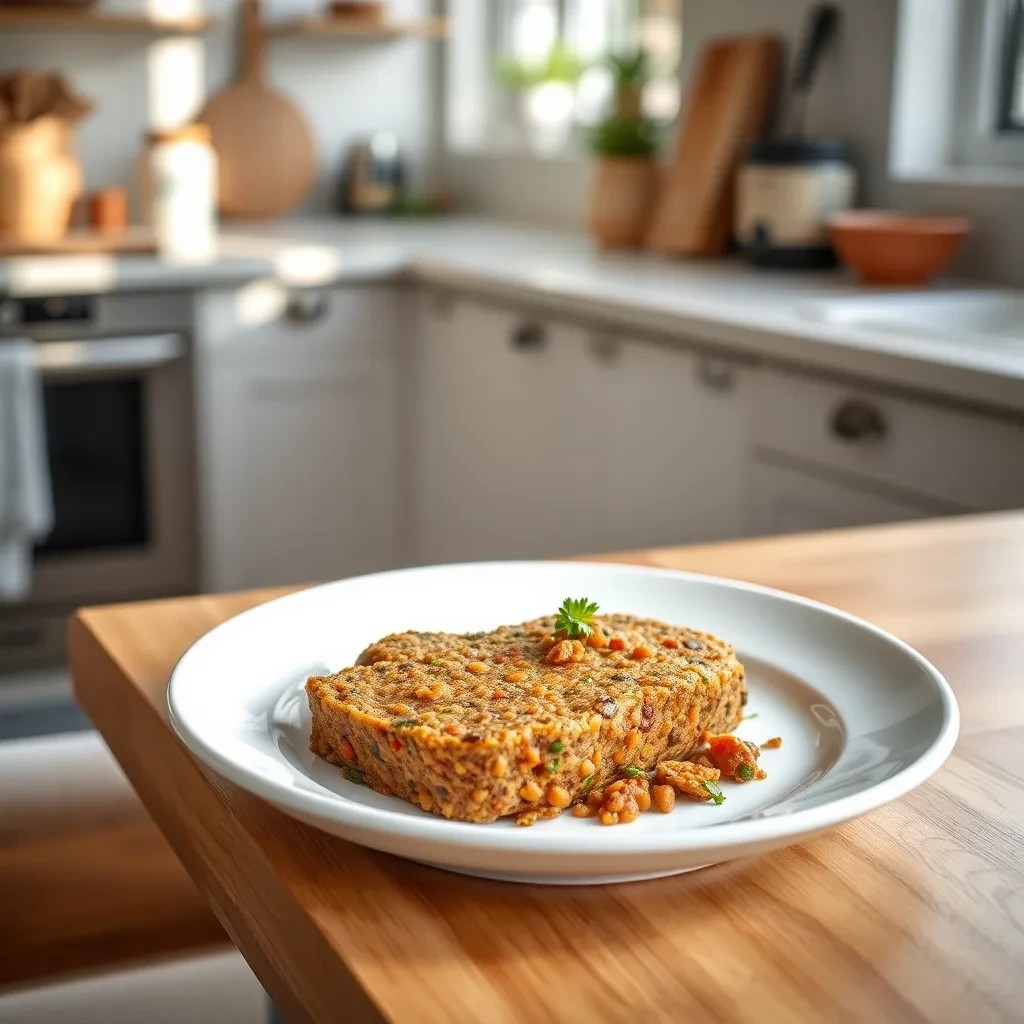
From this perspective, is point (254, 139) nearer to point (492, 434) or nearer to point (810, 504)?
point (492, 434)

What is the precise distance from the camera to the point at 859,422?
1848mm

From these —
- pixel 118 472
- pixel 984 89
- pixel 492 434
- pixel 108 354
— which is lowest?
pixel 118 472

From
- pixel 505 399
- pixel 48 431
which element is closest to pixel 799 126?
pixel 505 399

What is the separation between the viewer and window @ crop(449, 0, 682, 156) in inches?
137

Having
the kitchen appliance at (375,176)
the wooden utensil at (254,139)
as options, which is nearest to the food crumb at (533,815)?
the wooden utensil at (254,139)

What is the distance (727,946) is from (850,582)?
18.5 inches

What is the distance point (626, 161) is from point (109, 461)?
1.20 metres

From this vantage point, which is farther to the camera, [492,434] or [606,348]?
[492,434]

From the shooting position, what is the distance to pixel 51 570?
2.89 m

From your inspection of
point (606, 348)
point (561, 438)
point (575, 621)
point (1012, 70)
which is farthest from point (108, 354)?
point (575, 621)

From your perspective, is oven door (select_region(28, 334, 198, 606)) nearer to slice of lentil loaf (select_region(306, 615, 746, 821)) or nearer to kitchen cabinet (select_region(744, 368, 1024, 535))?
kitchen cabinet (select_region(744, 368, 1024, 535))

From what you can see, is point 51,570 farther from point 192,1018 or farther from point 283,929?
point 283,929

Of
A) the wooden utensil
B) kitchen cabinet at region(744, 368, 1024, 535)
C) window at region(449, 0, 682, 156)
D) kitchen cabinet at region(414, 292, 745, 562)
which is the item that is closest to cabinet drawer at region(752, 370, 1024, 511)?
kitchen cabinet at region(744, 368, 1024, 535)

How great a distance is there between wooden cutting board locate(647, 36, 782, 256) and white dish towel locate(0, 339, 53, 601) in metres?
1.24
